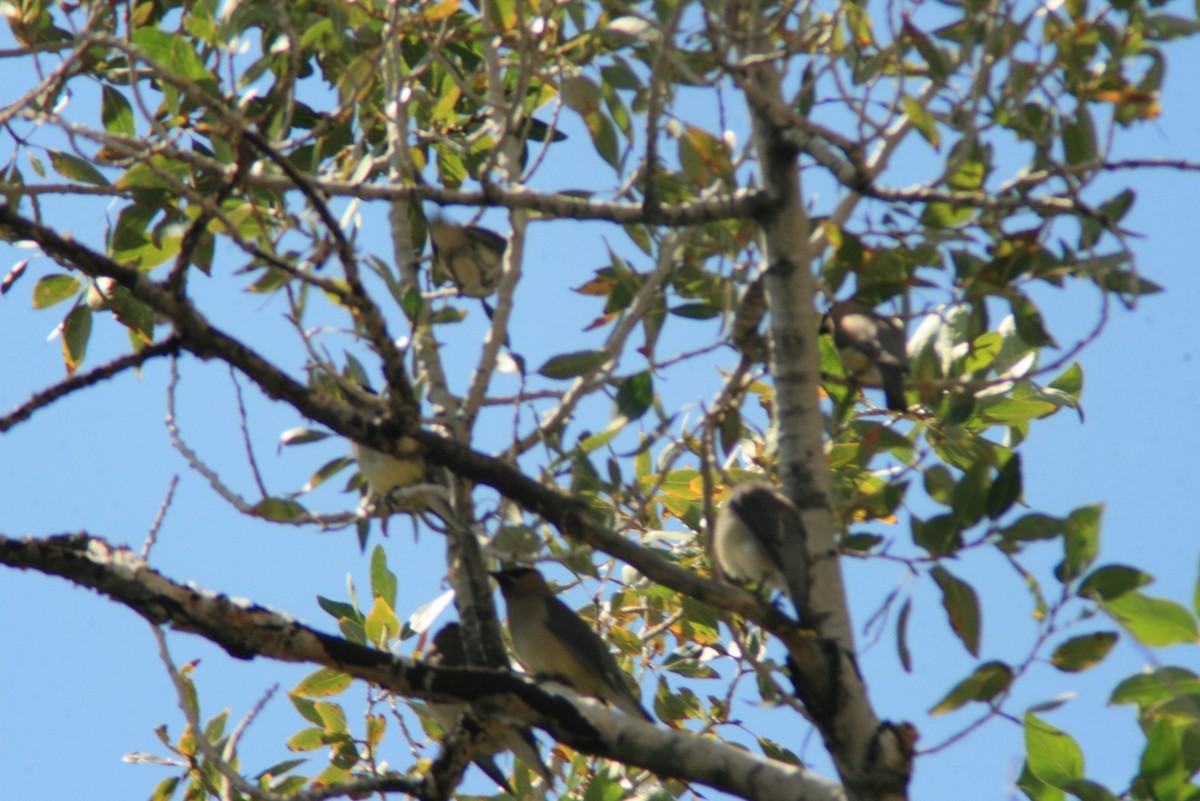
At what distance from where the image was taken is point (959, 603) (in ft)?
9.38

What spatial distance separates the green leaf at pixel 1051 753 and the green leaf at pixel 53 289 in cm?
342

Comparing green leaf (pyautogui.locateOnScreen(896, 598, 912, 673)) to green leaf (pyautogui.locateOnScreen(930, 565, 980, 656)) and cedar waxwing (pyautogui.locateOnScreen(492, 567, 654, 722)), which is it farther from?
cedar waxwing (pyautogui.locateOnScreen(492, 567, 654, 722))

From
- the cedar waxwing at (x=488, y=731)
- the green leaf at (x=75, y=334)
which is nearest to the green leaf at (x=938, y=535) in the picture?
the cedar waxwing at (x=488, y=731)

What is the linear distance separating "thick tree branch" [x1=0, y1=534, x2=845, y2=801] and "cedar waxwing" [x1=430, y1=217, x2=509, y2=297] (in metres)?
3.16

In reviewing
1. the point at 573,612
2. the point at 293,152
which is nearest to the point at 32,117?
the point at 293,152

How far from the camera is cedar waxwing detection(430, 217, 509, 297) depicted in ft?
19.6

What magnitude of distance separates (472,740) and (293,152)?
242 cm

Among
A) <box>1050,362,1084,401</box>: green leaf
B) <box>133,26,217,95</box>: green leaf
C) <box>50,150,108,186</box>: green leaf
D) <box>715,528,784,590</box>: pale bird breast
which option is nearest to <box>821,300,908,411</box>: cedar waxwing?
<box>1050,362,1084,401</box>: green leaf

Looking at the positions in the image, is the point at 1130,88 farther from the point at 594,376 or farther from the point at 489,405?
the point at 489,405

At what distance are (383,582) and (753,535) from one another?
145 centimetres

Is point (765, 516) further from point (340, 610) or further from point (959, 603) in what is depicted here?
point (340, 610)

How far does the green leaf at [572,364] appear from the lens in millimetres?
3305

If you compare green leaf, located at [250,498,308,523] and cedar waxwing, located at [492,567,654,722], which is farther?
cedar waxwing, located at [492,567,654,722]

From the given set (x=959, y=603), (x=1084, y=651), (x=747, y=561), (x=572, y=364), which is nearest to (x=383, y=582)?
(x=747, y=561)
